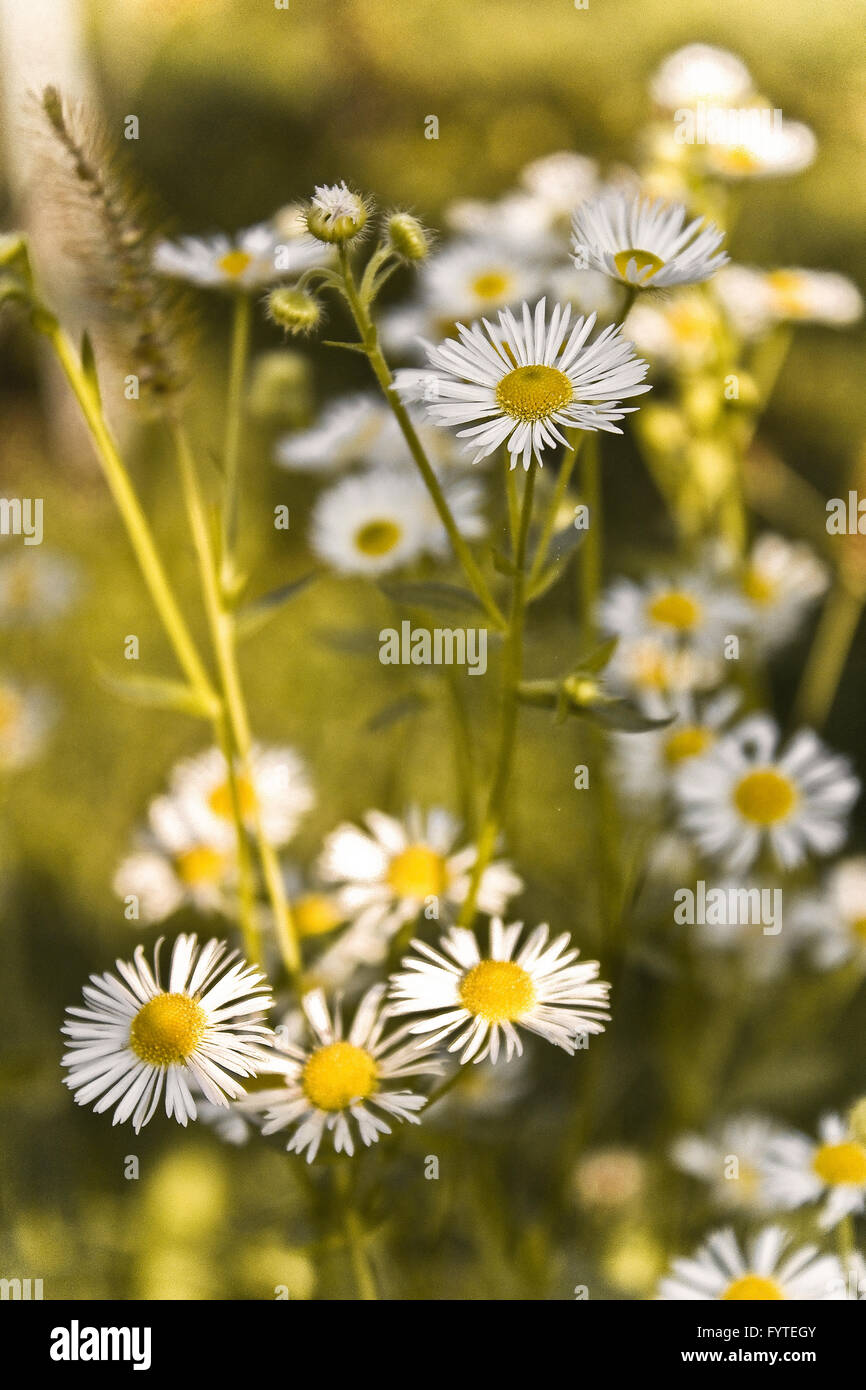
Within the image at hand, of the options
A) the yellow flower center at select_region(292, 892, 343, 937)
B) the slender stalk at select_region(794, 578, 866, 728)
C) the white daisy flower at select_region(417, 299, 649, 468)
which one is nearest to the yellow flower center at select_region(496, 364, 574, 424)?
the white daisy flower at select_region(417, 299, 649, 468)

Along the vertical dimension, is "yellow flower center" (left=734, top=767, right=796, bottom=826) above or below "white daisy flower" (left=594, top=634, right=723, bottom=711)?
below

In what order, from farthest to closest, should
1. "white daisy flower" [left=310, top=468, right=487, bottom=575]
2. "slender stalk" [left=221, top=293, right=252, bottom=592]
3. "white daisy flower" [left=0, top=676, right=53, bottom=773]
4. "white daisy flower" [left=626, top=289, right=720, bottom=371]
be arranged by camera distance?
"white daisy flower" [left=0, top=676, right=53, bottom=773] < "white daisy flower" [left=626, top=289, right=720, bottom=371] < "white daisy flower" [left=310, top=468, right=487, bottom=575] < "slender stalk" [left=221, top=293, right=252, bottom=592]

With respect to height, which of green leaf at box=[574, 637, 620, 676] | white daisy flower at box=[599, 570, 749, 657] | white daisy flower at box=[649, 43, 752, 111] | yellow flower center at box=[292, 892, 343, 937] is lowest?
yellow flower center at box=[292, 892, 343, 937]

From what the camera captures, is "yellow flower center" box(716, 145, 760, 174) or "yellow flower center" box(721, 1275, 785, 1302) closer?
"yellow flower center" box(721, 1275, 785, 1302)

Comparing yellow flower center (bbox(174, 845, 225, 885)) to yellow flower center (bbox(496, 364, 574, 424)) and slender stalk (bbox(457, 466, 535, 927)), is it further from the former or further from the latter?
yellow flower center (bbox(496, 364, 574, 424))

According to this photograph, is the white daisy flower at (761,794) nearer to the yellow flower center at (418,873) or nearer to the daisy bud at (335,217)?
the yellow flower center at (418,873)

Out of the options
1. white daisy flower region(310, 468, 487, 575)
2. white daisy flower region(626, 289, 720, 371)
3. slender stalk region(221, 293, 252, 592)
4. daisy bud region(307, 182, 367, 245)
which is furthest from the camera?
white daisy flower region(626, 289, 720, 371)

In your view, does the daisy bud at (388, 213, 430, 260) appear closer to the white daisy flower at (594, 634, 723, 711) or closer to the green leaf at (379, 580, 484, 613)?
the green leaf at (379, 580, 484, 613)
